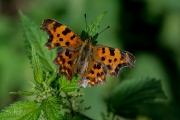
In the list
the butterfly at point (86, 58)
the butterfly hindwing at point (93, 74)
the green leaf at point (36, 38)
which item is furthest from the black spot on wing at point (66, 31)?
the green leaf at point (36, 38)

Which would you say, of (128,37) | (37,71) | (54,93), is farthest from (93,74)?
(128,37)

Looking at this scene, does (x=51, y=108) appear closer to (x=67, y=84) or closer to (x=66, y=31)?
(x=67, y=84)

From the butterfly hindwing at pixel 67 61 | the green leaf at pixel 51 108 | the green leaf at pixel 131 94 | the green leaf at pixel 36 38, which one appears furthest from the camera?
the green leaf at pixel 131 94

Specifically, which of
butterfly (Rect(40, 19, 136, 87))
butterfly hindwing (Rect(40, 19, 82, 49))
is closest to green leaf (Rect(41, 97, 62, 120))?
butterfly (Rect(40, 19, 136, 87))

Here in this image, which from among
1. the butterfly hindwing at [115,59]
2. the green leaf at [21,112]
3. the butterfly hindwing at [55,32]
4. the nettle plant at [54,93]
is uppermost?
the butterfly hindwing at [55,32]

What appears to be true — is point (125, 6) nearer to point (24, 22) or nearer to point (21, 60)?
point (21, 60)

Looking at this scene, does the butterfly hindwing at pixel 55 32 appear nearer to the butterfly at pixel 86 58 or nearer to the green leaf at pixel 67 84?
the butterfly at pixel 86 58

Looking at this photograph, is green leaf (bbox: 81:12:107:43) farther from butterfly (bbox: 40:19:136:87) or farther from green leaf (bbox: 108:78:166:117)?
green leaf (bbox: 108:78:166:117)

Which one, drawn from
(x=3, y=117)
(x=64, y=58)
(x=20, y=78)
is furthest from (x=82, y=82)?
(x=20, y=78)
